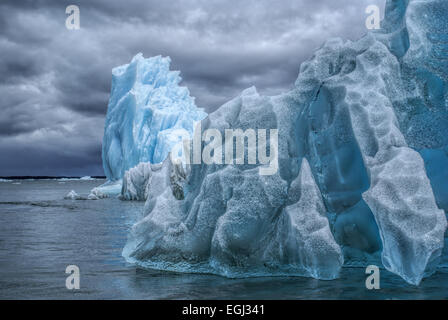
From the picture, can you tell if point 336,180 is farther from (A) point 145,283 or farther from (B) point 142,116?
(B) point 142,116

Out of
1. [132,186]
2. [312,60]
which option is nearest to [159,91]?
[132,186]

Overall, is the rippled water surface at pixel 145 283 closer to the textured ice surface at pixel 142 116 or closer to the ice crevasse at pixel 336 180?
the ice crevasse at pixel 336 180

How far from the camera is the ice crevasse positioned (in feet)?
16.9

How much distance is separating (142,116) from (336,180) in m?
26.2

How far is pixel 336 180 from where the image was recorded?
6.32 m

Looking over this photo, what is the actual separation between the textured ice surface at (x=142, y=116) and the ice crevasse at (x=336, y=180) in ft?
74.0

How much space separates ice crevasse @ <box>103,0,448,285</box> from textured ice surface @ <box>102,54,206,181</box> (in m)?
22.6

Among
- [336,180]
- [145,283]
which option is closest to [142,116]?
[336,180]

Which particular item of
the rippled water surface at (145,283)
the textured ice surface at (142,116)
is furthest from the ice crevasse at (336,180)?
the textured ice surface at (142,116)

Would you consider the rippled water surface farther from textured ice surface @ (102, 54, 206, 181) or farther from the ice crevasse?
textured ice surface @ (102, 54, 206, 181)

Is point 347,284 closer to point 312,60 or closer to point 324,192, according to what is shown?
point 324,192

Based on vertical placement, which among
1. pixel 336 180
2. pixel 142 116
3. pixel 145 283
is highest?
pixel 142 116

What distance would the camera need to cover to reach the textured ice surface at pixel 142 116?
30.7m

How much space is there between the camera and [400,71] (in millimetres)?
6523
